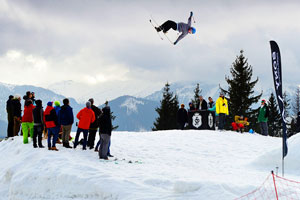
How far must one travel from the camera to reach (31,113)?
1292 cm

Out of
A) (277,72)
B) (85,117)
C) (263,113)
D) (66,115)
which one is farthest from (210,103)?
(277,72)

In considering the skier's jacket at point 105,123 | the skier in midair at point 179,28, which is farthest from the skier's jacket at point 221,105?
the skier's jacket at point 105,123

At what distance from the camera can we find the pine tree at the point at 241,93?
3738cm

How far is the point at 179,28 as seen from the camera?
1421 centimetres

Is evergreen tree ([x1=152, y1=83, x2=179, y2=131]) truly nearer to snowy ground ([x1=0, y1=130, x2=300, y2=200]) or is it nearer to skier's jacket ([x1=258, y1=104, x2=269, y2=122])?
skier's jacket ([x1=258, y1=104, x2=269, y2=122])

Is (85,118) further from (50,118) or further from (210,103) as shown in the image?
(210,103)

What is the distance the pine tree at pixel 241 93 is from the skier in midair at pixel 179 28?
80.0ft

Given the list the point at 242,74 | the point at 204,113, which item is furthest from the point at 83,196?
the point at 242,74

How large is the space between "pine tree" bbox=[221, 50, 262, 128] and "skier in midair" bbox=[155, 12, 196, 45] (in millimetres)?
24377

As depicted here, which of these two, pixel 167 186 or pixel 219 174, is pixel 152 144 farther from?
pixel 167 186

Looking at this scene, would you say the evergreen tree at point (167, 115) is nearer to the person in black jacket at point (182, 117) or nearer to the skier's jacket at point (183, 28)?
the person in black jacket at point (182, 117)

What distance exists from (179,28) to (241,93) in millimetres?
25383

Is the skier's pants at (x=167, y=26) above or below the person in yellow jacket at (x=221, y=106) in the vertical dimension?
above

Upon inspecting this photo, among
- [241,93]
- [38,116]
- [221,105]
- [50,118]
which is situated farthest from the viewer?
[241,93]
